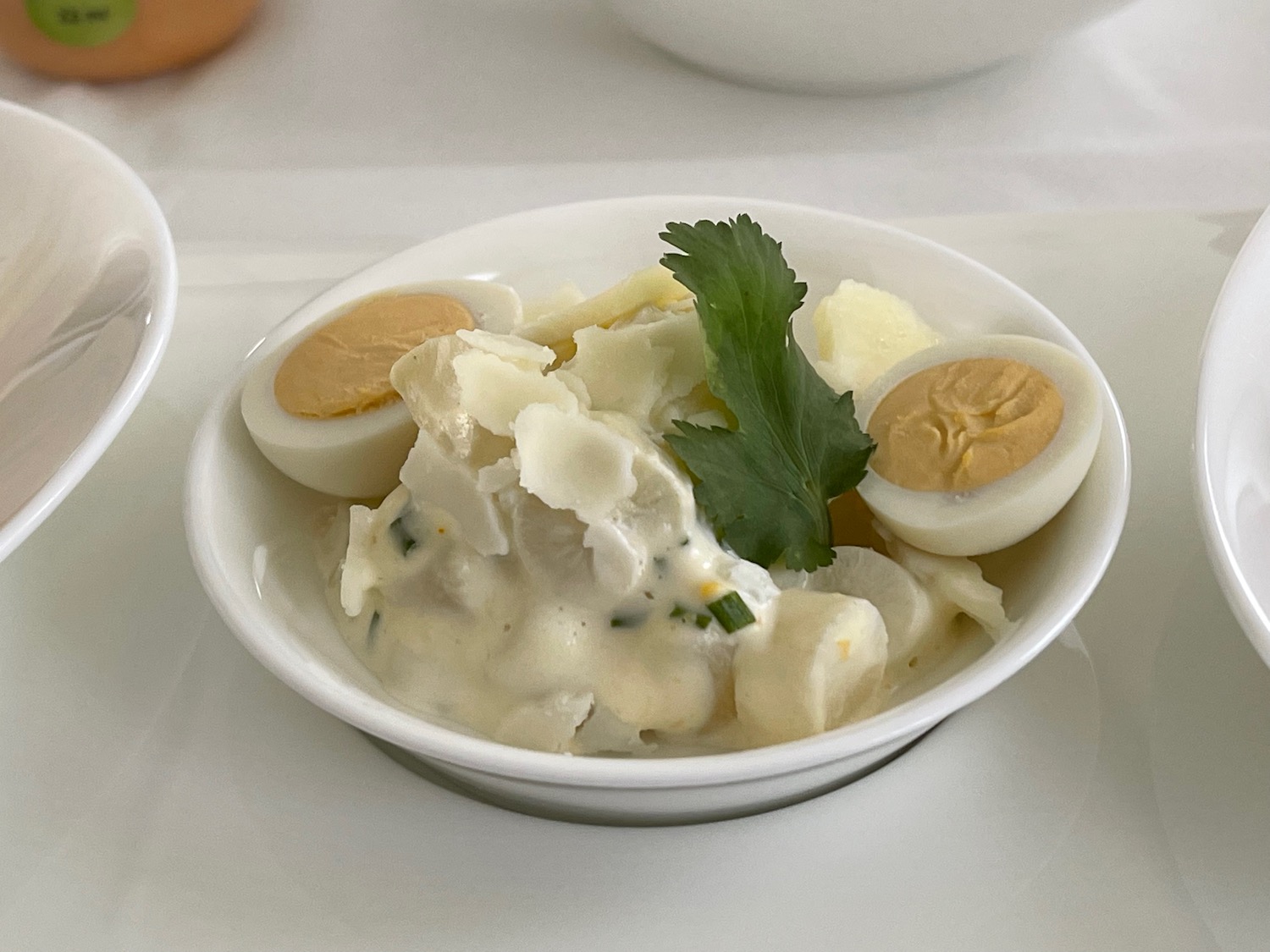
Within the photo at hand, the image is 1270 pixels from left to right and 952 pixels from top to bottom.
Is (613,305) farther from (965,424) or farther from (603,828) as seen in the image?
(603,828)

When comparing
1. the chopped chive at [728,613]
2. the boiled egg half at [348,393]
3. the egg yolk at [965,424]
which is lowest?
the boiled egg half at [348,393]

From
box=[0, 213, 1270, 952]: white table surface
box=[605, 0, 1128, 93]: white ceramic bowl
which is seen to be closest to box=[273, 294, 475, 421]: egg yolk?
box=[0, 213, 1270, 952]: white table surface

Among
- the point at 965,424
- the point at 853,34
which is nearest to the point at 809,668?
the point at 965,424

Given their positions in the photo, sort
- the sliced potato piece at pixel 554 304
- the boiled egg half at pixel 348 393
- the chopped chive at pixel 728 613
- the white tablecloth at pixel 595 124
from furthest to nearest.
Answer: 1. the white tablecloth at pixel 595 124
2. the sliced potato piece at pixel 554 304
3. the boiled egg half at pixel 348 393
4. the chopped chive at pixel 728 613

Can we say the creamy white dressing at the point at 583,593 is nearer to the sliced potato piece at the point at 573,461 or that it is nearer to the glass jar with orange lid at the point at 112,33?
the sliced potato piece at the point at 573,461

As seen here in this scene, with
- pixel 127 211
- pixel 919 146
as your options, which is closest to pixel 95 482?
pixel 127 211

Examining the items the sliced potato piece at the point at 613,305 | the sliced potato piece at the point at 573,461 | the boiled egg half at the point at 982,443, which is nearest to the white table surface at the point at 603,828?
the boiled egg half at the point at 982,443

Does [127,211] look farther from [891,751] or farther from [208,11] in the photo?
[208,11]
